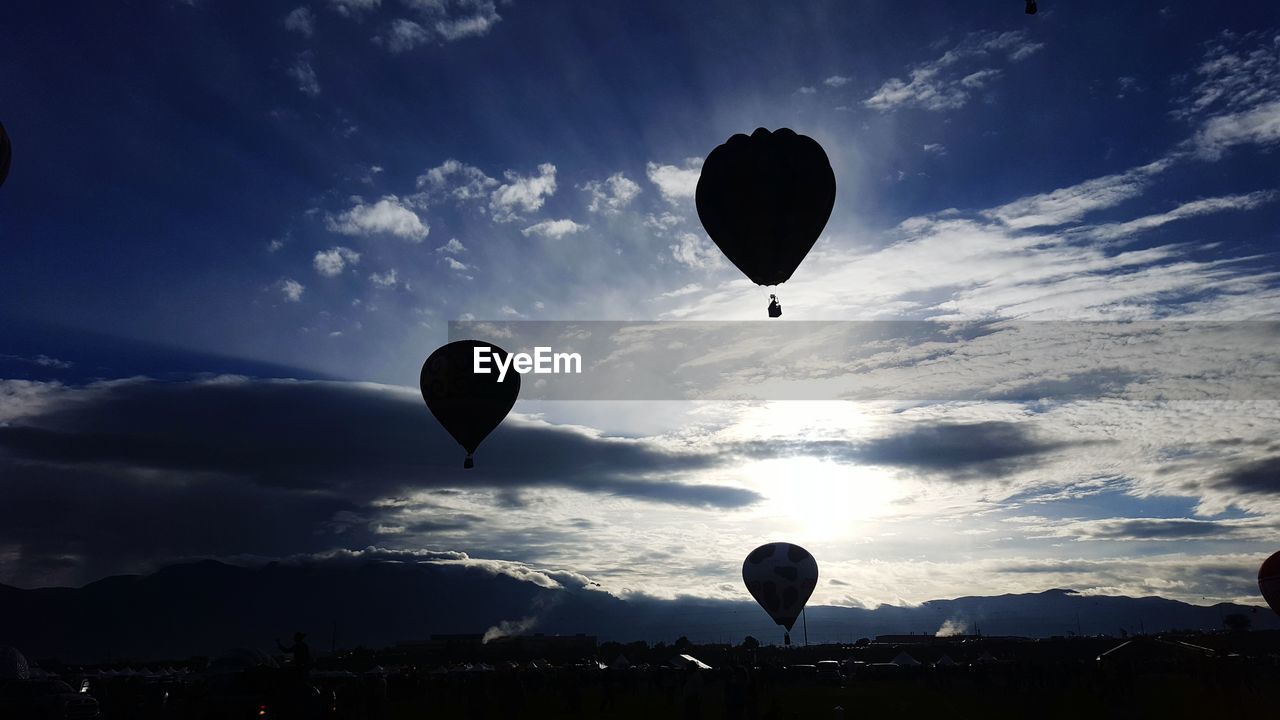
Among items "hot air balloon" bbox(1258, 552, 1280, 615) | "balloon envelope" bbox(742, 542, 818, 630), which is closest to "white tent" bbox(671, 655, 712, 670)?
"balloon envelope" bbox(742, 542, 818, 630)

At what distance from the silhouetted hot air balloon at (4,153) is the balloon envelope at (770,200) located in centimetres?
2134

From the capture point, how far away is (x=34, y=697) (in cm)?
2403

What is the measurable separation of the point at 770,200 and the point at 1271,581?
42.3m

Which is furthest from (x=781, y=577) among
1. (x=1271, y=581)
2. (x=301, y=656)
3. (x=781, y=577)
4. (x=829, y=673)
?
(x=301, y=656)

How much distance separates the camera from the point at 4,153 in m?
23.1

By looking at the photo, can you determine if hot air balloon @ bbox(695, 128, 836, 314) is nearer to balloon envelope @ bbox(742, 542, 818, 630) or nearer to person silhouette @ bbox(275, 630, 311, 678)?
person silhouette @ bbox(275, 630, 311, 678)

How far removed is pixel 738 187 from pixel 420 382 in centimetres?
1845

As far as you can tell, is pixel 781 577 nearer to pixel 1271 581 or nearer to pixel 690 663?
pixel 1271 581

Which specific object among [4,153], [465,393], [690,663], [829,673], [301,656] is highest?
[4,153]

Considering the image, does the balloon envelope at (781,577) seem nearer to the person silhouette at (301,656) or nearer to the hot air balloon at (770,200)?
the hot air balloon at (770,200)

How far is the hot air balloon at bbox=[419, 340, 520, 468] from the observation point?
130 ft

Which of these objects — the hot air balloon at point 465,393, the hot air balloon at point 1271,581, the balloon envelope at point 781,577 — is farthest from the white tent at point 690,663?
the hot air balloon at point 1271,581

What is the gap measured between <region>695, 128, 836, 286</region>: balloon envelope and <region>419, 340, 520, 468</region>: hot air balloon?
14.1m

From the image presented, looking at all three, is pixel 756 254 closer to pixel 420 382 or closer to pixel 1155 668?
pixel 420 382
